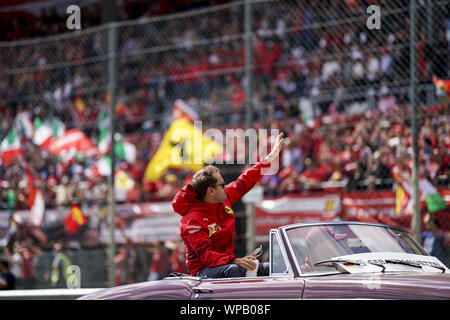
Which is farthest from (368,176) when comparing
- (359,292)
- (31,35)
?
(31,35)

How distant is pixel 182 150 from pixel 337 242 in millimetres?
7172

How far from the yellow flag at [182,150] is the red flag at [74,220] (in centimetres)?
168

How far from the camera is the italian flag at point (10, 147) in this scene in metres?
14.1

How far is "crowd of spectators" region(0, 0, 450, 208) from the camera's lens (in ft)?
34.1

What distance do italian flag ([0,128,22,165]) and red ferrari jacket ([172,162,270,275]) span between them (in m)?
8.30

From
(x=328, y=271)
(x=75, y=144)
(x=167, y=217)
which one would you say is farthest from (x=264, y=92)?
(x=328, y=271)

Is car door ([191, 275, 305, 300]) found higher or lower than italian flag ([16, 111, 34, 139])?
lower

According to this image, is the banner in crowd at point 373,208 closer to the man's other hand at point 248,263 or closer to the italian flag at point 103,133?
the man's other hand at point 248,263

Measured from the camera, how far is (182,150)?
1256 cm

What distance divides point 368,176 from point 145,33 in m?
4.25

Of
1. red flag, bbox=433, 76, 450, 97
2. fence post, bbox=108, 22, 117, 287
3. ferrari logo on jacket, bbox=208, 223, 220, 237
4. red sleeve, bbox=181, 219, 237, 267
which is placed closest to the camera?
red sleeve, bbox=181, 219, 237, 267

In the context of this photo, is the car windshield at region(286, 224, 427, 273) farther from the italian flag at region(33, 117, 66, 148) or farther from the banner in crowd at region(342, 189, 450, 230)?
the italian flag at region(33, 117, 66, 148)

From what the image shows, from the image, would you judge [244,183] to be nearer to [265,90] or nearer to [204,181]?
[204,181]

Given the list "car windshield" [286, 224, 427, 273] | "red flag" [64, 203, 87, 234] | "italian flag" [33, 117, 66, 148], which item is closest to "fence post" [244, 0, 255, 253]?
"red flag" [64, 203, 87, 234]
